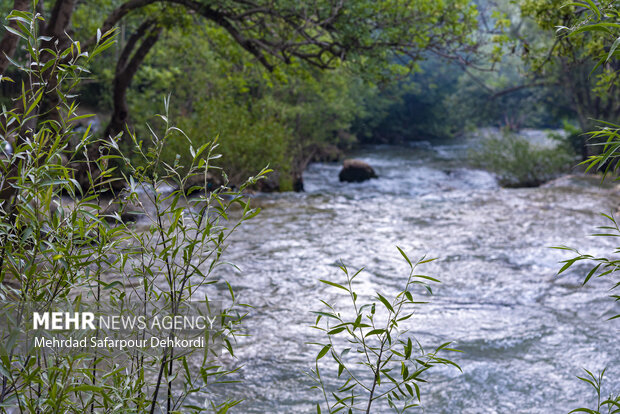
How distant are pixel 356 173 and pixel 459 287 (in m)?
12.0

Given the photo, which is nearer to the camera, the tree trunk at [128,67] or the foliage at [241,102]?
the tree trunk at [128,67]

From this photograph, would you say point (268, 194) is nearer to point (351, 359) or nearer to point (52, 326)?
point (351, 359)

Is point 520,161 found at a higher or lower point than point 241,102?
lower

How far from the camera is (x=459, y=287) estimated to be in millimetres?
6887

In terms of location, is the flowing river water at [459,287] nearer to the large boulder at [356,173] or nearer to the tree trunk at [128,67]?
the tree trunk at [128,67]

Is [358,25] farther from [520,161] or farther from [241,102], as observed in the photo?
[520,161]

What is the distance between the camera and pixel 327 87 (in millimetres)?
20609

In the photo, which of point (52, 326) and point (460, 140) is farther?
point (460, 140)

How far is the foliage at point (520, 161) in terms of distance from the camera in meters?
17.5

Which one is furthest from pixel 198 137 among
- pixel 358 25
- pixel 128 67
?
pixel 358 25

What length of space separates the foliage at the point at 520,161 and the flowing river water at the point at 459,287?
9.68 ft

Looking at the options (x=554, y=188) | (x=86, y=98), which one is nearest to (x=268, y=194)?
(x=554, y=188)

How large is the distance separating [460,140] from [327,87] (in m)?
16.1

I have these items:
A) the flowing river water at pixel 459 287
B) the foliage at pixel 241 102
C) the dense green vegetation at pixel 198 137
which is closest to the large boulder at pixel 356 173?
the foliage at pixel 241 102
